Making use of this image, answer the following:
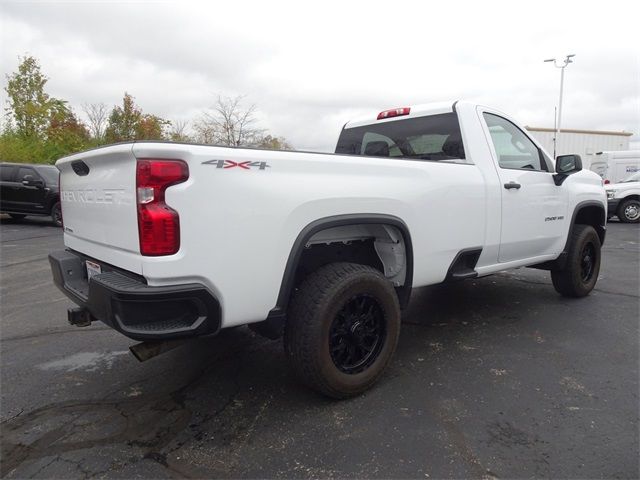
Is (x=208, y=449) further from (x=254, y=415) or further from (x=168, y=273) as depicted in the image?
(x=168, y=273)

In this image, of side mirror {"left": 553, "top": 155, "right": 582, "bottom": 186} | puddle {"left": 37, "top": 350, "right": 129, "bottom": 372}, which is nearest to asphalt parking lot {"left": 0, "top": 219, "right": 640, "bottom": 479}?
puddle {"left": 37, "top": 350, "right": 129, "bottom": 372}

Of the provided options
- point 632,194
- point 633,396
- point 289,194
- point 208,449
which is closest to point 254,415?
point 208,449

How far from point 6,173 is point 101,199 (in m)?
12.8

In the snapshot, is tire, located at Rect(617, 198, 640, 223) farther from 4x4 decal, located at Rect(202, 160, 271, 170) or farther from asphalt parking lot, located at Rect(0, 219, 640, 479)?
4x4 decal, located at Rect(202, 160, 271, 170)

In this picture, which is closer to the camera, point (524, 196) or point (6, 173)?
point (524, 196)

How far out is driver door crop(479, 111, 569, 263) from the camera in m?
A: 3.85

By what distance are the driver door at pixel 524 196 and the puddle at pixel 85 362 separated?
337 centimetres

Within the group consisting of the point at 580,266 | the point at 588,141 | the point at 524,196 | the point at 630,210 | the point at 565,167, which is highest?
the point at 588,141

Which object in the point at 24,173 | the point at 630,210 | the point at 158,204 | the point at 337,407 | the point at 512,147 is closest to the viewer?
the point at 158,204

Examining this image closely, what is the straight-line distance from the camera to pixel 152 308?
2.11 m

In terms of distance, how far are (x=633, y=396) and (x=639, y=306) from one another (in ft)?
7.94

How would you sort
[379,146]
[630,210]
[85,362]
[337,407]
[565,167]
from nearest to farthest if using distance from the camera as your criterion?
[337,407]
[85,362]
[565,167]
[379,146]
[630,210]

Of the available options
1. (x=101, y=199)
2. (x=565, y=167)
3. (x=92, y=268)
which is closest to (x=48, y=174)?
(x=92, y=268)

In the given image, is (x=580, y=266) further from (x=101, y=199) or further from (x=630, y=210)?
(x=630, y=210)
